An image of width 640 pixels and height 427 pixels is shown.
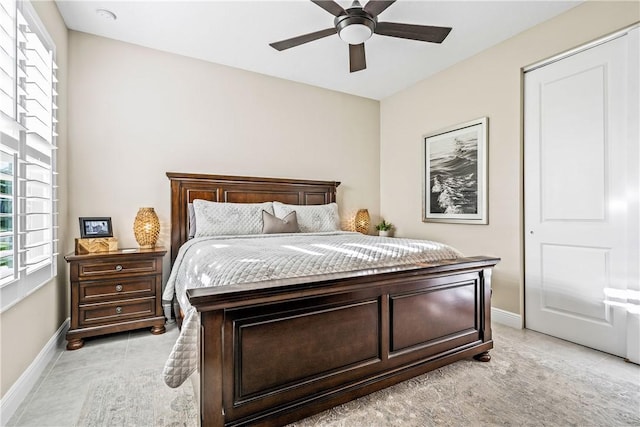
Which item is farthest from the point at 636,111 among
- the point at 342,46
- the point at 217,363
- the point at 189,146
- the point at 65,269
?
the point at 65,269

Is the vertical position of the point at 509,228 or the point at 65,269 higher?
the point at 509,228

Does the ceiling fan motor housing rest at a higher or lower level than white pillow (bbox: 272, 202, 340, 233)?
higher

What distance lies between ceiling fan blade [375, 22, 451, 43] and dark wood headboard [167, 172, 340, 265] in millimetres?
2058

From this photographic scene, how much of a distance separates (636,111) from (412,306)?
2.17 m

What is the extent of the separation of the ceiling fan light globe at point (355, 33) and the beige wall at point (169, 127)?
1.79m

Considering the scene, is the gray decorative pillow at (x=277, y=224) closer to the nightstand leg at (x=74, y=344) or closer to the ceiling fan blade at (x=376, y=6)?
the nightstand leg at (x=74, y=344)

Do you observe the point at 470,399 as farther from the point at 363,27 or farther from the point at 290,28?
the point at 290,28

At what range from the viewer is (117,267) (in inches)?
106

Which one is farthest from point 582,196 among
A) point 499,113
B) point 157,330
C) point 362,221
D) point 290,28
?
point 157,330

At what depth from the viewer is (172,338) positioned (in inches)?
108

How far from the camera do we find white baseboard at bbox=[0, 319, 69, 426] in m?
1.61

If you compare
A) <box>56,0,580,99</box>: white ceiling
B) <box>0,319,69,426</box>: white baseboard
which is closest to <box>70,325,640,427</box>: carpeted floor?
<box>0,319,69,426</box>: white baseboard

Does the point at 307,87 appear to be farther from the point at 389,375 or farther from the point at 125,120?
the point at 389,375

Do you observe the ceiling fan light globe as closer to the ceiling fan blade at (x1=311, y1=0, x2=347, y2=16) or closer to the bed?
the ceiling fan blade at (x1=311, y1=0, x2=347, y2=16)
